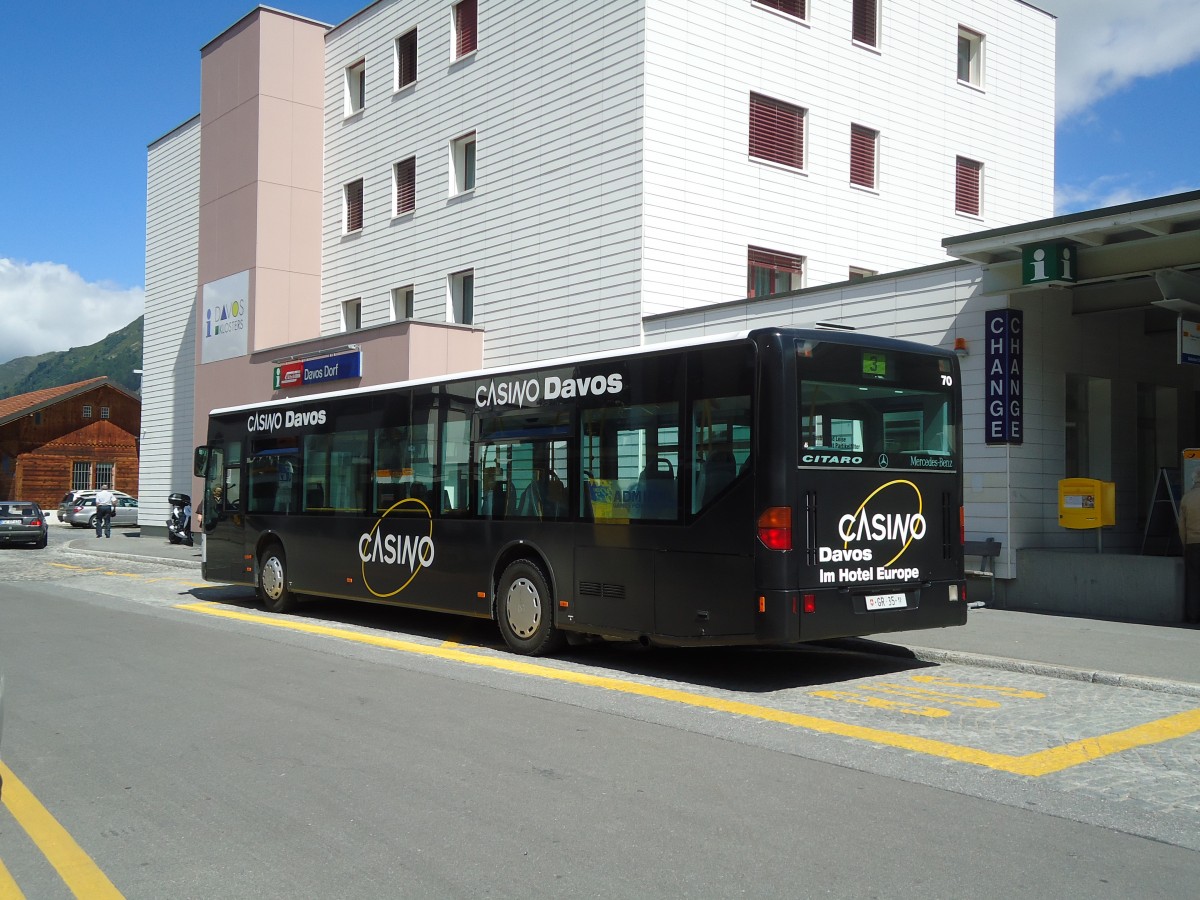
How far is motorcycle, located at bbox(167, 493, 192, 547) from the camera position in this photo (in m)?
32.1

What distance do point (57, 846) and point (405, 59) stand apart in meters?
24.6

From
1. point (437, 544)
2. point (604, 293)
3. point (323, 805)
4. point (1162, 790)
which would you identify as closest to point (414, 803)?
point (323, 805)

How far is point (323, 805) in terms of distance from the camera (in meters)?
5.70

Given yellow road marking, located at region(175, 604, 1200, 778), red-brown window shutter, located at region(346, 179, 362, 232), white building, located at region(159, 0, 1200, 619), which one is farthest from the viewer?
red-brown window shutter, located at region(346, 179, 362, 232)

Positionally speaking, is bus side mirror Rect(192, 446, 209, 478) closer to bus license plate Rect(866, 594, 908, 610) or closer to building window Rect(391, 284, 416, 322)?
building window Rect(391, 284, 416, 322)

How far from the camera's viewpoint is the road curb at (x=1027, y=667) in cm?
909

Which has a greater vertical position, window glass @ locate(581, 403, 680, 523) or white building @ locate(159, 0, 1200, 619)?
white building @ locate(159, 0, 1200, 619)

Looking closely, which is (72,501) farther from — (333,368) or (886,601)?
(886,601)

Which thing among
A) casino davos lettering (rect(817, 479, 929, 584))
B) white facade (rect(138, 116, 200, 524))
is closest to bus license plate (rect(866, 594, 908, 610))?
casino davos lettering (rect(817, 479, 929, 584))

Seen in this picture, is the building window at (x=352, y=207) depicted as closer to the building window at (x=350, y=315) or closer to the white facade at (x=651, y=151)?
the white facade at (x=651, y=151)

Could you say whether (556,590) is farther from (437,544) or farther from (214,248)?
(214,248)

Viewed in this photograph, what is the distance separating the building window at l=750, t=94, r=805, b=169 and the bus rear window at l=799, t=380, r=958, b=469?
528 inches

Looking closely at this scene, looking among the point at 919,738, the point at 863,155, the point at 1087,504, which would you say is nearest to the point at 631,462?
the point at 919,738

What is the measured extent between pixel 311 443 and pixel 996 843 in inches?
443
